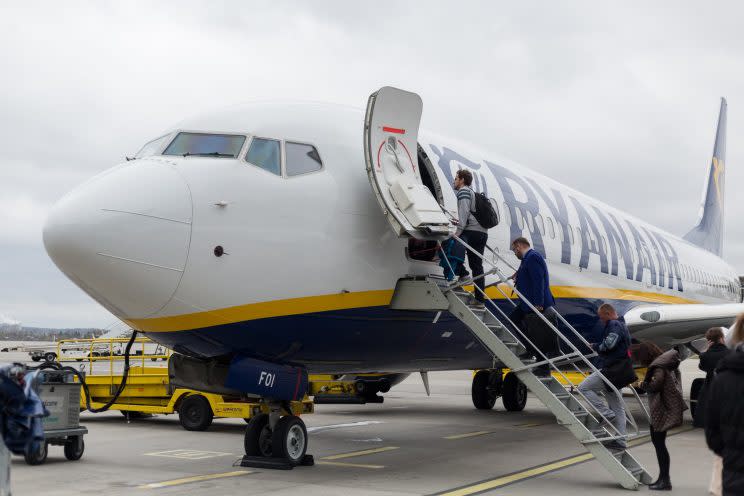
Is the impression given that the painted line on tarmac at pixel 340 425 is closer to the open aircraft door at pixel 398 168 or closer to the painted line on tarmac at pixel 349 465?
the painted line on tarmac at pixel 349 465

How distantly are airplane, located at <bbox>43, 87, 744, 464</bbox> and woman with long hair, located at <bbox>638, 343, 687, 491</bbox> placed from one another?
256 cm

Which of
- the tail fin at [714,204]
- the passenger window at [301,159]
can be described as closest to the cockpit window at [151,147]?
the passenger window at [301,159]

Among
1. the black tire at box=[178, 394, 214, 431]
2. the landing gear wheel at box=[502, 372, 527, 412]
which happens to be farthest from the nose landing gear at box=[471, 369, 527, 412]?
the black tire at box=[178, 394, 214, 431]

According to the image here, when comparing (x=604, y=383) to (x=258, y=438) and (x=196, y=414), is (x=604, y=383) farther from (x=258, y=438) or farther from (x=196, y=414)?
(x=196, y=414)

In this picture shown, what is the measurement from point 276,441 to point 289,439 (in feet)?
0.48

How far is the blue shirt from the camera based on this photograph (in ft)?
32.0

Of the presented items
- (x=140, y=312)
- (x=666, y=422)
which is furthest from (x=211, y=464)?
(x=666, y=422)

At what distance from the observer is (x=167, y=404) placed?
15.2 meters

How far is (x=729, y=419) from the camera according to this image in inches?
175

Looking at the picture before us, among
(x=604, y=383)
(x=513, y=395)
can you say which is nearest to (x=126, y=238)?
(x=604, y=383)

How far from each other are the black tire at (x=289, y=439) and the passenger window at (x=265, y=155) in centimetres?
278

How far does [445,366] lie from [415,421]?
5024 millimetres

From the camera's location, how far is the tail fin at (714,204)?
1146 inches

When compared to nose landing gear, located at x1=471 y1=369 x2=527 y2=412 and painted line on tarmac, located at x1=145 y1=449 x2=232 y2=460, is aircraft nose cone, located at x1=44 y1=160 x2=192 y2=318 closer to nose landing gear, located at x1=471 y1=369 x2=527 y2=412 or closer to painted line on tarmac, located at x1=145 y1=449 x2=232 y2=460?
painted line on tarmac, located at x1=145 y1=449 x2=232 y2=460
